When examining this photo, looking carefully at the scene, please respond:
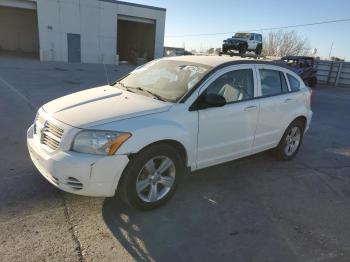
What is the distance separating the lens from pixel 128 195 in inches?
142

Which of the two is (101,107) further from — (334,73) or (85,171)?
(334,73)

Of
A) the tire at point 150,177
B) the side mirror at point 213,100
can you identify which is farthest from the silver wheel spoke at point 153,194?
the side mirror at point 213,100

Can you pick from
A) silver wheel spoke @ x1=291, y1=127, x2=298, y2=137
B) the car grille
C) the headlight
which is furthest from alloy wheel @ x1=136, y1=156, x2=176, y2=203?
silver wheel spoke @ x1=291, y1=127, x2=298, y2=137

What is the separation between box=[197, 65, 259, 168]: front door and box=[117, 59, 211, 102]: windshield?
255mm

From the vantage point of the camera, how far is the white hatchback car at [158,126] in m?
3.41

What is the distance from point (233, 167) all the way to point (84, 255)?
3.02 meters

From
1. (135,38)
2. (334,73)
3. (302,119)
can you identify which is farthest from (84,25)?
(302,119)

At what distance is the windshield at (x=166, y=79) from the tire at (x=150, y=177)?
2.34 ft

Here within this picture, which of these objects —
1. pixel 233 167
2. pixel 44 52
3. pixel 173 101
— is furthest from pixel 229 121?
pixel 44 52

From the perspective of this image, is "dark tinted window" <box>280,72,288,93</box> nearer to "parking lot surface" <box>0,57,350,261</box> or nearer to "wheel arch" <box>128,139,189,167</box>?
"parking lot surface" <box>0,57,350,261</box>

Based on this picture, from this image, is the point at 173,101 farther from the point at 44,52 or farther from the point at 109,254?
the point at 44,52

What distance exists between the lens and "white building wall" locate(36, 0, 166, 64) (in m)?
26.2

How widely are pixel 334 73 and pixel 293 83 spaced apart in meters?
21.7

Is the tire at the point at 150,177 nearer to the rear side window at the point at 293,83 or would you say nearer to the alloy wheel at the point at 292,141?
the alloy wheel at the point at 292,141
